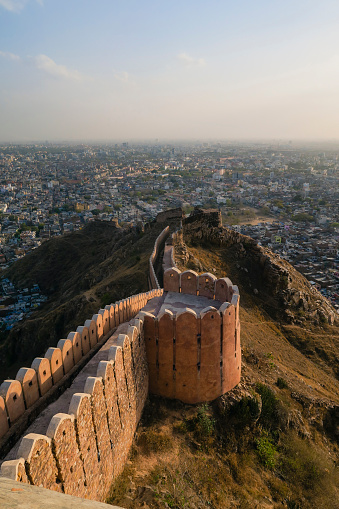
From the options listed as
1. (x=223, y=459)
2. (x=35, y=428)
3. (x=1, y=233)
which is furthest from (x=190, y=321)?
(x=1, y=233)

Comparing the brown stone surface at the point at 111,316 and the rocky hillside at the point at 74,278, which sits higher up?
the brown stone surface at the point at 111,316

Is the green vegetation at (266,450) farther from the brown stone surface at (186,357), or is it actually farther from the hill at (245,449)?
the brown stone surface at (186,357)

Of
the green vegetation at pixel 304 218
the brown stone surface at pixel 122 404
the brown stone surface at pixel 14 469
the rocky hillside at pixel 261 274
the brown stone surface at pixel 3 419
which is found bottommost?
the green vegetation at pixel 304 218

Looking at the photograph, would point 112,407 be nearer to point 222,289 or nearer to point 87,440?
point 87,440

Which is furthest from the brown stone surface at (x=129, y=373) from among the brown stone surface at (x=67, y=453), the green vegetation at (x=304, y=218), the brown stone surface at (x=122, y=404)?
the green vegetation at (x=304, y=218)

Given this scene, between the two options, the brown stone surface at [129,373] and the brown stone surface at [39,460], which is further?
the brown stone surface at [129,373]

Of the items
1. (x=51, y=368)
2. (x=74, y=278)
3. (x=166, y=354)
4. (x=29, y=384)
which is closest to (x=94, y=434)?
(x=29, y=384)
